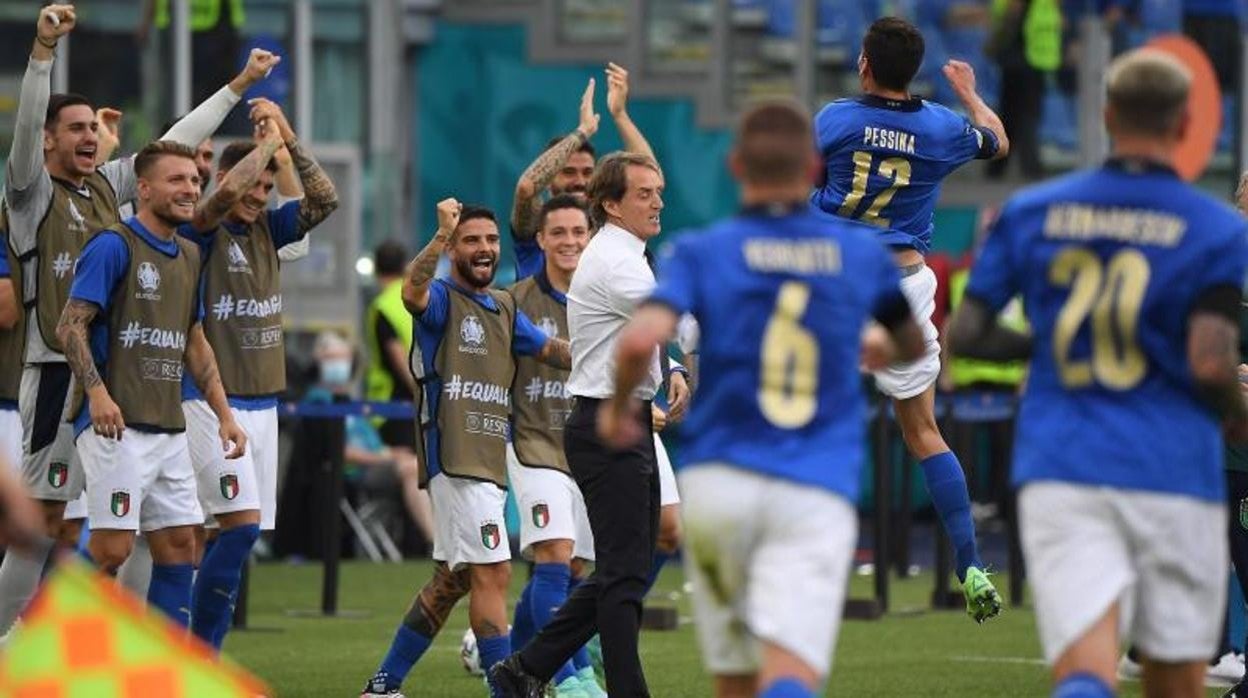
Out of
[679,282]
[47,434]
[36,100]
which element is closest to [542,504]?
[47,434]

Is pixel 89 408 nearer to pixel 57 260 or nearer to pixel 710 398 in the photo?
pixel 57 260

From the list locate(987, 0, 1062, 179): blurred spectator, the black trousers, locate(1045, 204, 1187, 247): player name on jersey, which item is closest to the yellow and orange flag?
locate(1045, 204, 1187, 247): player name on jersey

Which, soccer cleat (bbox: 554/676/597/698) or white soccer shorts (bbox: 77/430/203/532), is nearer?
white soccer shorts (bbox: 77/430/203/532)

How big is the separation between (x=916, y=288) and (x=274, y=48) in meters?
14.3

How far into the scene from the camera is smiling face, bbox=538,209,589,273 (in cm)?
1284

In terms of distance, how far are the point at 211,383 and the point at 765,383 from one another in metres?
4.82

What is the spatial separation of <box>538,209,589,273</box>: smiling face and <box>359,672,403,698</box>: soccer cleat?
2040mm

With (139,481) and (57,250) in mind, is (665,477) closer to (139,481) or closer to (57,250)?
(139,481)

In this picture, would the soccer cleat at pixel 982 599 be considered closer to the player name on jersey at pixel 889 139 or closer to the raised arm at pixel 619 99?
the player name on jersey at pixel 889 139

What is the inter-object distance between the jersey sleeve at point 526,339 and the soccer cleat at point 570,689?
146cm

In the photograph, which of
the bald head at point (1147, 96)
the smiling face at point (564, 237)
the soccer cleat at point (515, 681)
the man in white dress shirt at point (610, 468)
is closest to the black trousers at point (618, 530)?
the man in white dress shirt at point (610, 468)

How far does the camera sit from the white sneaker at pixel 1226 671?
13547mm

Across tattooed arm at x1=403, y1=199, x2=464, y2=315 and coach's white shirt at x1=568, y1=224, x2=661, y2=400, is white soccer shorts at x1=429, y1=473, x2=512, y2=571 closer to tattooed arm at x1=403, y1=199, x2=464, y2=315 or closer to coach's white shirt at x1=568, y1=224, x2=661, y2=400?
tattooed arm at x1=403, y1=199, x2=464, y2=315

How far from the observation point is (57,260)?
12641 millimetres
